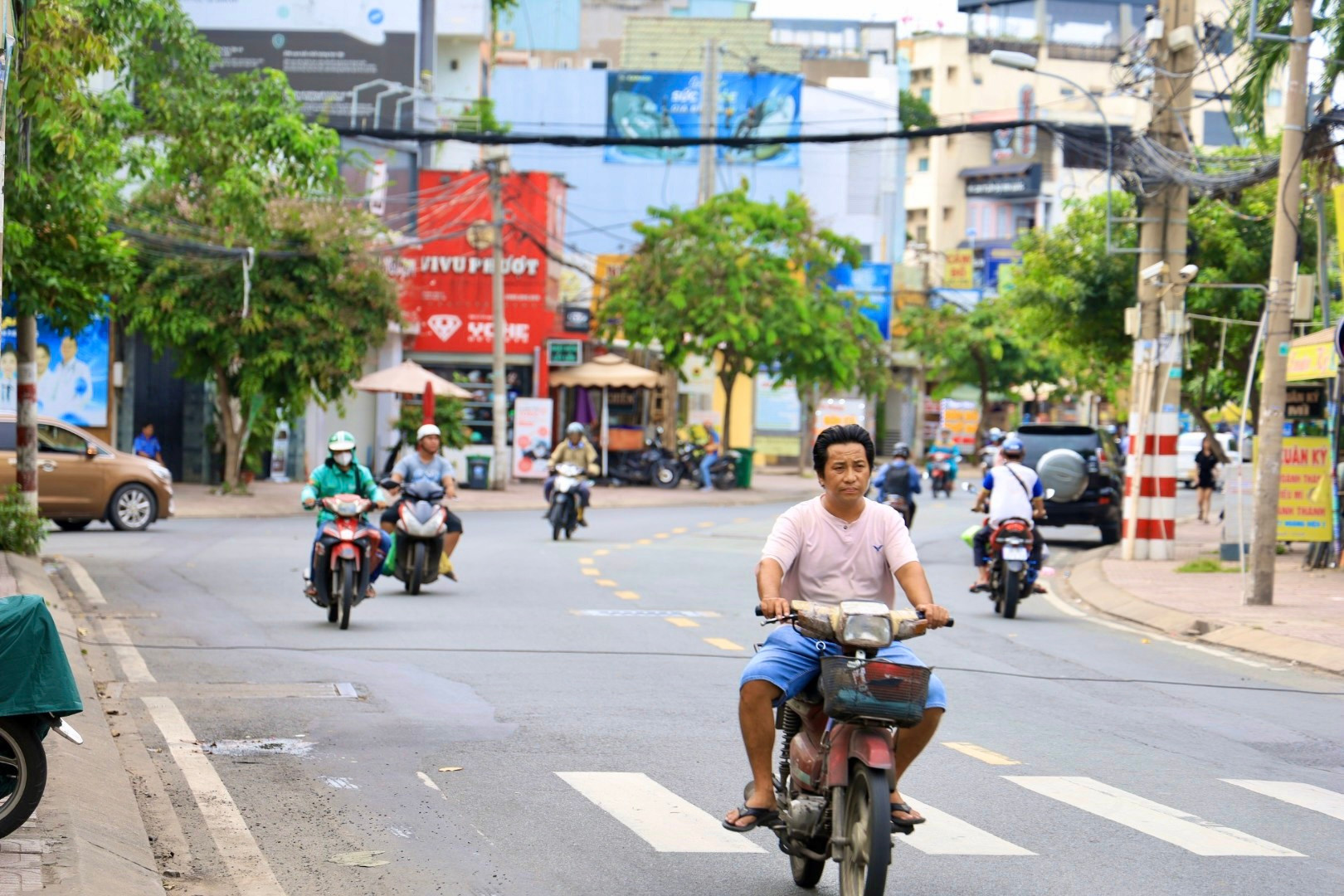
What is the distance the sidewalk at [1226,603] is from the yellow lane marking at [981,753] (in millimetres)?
5406

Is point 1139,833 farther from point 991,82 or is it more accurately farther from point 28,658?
point 991,82

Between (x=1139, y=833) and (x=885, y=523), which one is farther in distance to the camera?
(x=1139, y=833)

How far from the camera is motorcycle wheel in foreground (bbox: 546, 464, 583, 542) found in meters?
26.4

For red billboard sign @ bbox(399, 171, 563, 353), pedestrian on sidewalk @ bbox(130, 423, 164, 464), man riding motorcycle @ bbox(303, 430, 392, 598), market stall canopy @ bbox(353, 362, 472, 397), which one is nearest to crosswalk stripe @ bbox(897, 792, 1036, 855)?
man riding motorcycle @ bbox(303, 430, 392, 598)

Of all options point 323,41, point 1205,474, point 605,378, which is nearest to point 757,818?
point 1205,474

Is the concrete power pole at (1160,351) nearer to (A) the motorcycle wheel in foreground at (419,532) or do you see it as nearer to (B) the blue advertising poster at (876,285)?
(A) the motorcycle wheel in foreground at (419,532)

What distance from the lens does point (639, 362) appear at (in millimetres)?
54906

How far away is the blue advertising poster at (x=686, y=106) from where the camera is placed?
6781 cm

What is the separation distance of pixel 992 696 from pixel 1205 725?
142cm

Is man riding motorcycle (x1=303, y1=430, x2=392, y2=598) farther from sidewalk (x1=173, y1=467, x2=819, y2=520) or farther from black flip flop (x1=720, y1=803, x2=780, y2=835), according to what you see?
sidewalk (x1=173, y1=467, x2=819, y2=520)

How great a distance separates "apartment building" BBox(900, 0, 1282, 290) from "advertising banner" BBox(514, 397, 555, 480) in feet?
171

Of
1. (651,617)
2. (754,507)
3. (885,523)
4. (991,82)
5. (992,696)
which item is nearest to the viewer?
(885,523)

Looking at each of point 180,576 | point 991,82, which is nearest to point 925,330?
point 991,82

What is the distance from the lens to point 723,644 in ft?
46.3
